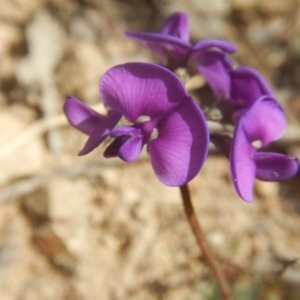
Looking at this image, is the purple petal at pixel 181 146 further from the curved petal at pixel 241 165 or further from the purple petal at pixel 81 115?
the purple petal at pixel 81 115

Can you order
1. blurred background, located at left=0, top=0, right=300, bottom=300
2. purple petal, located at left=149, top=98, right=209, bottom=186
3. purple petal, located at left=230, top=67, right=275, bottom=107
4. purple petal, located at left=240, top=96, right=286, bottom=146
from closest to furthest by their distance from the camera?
purple petal, located at left=149, top=98, right=209, bottom=186, purple petal, located at left=240, top=96, right=286, bottom=146, purple petal, located at left=230, top=67, right=275, bottom=107, blurred background, located at left=0, top=0, right=300, bottom=300

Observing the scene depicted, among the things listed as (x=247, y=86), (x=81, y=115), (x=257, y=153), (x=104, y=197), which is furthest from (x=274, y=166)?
(x=104, y=197)

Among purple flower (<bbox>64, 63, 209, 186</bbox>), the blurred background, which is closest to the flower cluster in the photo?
purple flower (<bbox>64, 63, 209, 186</bbox>)

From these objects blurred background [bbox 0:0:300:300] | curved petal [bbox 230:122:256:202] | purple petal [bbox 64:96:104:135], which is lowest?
blurred background [bbox 0:0:300:300]

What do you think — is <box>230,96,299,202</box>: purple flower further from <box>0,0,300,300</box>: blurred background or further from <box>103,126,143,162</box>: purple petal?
<box>0,0,300,300</box>: blurred background

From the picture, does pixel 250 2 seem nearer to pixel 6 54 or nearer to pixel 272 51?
pixel 272 51

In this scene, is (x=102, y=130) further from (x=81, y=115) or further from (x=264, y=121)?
(x=264, y=121)
